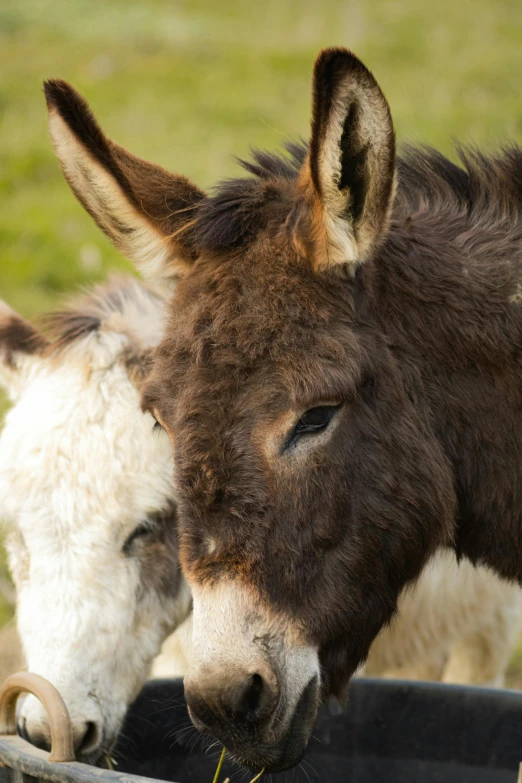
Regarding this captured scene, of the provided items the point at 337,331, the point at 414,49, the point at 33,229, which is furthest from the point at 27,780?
the point at 414,49

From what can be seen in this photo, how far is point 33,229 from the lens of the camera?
9031mm

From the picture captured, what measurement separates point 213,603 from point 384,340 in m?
0.79

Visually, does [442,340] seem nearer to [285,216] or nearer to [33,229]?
[285,216]

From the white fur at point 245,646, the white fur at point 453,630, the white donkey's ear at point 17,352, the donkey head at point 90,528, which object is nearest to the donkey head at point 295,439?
the white fur at point 245,646

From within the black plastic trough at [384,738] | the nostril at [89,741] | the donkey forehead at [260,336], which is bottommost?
the black plastic trough at [384,738]

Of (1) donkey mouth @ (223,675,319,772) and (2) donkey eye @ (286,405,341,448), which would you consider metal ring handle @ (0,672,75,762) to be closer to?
(1) donkey mouth @ (223,675,319,772)

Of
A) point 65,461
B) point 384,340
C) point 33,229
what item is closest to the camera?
point 384,340

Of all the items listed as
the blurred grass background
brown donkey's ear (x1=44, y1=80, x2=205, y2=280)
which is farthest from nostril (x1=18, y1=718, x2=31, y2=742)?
the blurred grass background

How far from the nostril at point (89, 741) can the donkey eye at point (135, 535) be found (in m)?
0.54

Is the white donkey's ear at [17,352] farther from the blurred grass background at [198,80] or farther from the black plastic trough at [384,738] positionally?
the blurred grass background at [198,80]

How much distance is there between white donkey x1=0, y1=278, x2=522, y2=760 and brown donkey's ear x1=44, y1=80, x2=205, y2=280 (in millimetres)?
569

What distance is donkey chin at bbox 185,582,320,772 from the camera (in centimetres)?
221

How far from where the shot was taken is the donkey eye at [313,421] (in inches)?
91.4

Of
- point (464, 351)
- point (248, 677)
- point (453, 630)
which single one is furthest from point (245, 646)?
point (453, 630)
